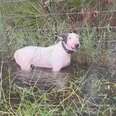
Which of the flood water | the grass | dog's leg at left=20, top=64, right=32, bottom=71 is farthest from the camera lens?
dog's leg at left=20, top=64, right=32, bottom=71

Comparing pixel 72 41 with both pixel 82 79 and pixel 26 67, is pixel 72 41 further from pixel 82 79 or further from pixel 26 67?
pixel 26 67

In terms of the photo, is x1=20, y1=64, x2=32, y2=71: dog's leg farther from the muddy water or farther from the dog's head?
the dog's head

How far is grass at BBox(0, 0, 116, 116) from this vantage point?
2.63m

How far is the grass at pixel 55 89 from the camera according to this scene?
263 cm

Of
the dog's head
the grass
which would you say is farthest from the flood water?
the dog's head

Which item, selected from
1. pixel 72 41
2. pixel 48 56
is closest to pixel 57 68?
pixel 48 56

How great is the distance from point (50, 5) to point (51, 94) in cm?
130

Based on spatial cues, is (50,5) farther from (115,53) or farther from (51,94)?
(51,94)

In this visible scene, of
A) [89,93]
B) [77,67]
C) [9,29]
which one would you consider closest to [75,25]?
[9,29]

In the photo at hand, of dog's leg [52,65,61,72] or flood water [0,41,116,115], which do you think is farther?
dog's leg [52,65,61,72]

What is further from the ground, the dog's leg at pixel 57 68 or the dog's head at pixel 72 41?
the dog's head at pixel 72 41

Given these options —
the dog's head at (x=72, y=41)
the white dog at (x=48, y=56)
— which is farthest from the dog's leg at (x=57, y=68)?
the dog's head at (x=72, y=41)

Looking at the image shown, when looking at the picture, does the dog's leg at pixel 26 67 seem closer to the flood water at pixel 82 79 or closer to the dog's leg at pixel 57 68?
the flood water at pixel 82 79

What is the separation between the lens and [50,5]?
392 cm
